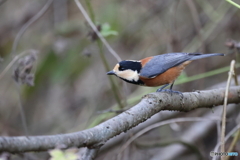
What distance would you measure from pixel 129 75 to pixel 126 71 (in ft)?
0.18

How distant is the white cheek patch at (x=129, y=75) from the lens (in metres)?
2.86

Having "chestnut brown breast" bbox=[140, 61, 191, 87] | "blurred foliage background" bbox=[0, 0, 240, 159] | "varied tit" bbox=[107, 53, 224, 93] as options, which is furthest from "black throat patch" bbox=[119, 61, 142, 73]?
"blurred foliage background" bbox=[0, 0, 240, 159]

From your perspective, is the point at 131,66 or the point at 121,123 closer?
the point at 121,123

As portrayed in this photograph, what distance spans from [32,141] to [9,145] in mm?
108

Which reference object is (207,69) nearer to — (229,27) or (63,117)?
(229,27)

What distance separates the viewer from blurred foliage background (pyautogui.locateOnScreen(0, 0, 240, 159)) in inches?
203

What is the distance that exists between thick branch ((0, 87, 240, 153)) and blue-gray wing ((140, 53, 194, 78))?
55 cm

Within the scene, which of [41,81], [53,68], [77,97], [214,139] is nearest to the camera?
[214,139]

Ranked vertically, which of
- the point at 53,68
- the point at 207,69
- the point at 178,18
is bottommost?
the point at 207,69

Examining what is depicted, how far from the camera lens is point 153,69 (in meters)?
2.92

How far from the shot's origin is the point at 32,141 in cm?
122

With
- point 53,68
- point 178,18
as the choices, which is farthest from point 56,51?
point 178,18

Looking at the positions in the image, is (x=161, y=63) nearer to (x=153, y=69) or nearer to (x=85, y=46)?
(x=153, y=69)

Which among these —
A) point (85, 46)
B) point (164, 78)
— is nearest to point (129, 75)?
point (164, 78)
